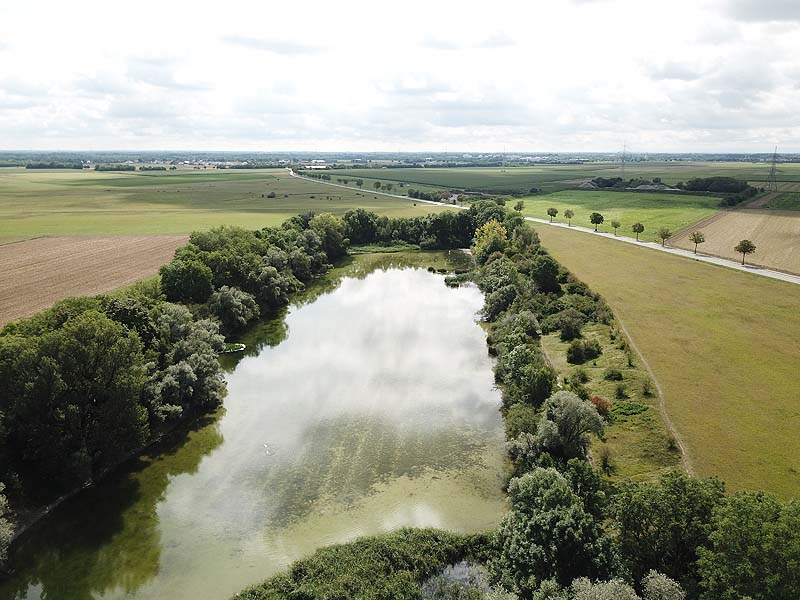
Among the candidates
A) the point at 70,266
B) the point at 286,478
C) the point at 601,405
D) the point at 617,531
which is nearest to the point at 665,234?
the point at 601,405

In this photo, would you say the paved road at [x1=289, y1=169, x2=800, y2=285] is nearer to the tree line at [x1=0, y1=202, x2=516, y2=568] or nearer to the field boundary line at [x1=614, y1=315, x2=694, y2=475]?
the field boundary line at [x1=614, y1=315, x2=694, y2=475]

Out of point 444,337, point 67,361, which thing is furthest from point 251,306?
point 67,361

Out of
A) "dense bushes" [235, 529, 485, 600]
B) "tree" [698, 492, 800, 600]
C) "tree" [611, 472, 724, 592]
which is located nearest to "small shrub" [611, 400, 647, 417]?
"tree" [611, 472, 724, 592]

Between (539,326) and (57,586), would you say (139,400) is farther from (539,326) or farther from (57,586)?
(539,326)

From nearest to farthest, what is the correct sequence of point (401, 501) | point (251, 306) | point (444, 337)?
point (401, 501)
point (444, 337)
point (251, 306)

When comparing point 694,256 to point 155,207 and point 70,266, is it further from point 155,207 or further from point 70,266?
point 155,207

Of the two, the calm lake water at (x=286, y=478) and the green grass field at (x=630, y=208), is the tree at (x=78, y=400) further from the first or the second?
the green grass field at (x=630, y=208)

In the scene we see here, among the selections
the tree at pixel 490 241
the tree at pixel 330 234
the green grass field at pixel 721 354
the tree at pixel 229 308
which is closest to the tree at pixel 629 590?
the green grass field at pixel 721 354
